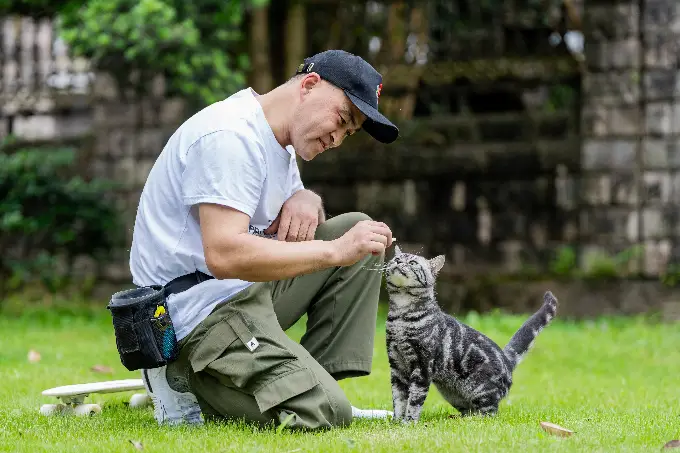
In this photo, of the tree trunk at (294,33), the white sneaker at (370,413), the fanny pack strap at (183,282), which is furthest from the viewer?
the tree trunk at (294,33)

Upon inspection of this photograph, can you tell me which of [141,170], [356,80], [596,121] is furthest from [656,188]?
[356,80]

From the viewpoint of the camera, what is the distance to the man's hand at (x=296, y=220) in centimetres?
493

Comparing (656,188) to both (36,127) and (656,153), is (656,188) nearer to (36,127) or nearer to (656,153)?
(656,153)

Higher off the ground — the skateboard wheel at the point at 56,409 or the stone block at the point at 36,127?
the stone block at the point at 36,127

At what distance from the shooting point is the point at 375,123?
14.9 ft

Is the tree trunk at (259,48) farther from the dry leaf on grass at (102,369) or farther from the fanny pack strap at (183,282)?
the fanny pack strap at (183,282)

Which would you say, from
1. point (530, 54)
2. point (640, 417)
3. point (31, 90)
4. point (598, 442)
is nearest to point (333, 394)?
point (598, 442)

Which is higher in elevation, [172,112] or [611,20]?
[611,20]

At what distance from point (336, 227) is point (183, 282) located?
0.93 meters

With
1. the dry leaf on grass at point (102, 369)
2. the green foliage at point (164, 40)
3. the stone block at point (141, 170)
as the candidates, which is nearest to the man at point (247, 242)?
the dry leaf on grass at point (102, 369)

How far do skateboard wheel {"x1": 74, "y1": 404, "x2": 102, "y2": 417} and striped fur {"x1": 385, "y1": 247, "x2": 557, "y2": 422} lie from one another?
1593mm

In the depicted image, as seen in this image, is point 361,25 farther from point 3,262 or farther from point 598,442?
point 598,442

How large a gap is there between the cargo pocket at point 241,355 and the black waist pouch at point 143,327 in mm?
174

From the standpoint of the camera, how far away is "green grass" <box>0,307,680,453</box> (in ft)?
13.8
